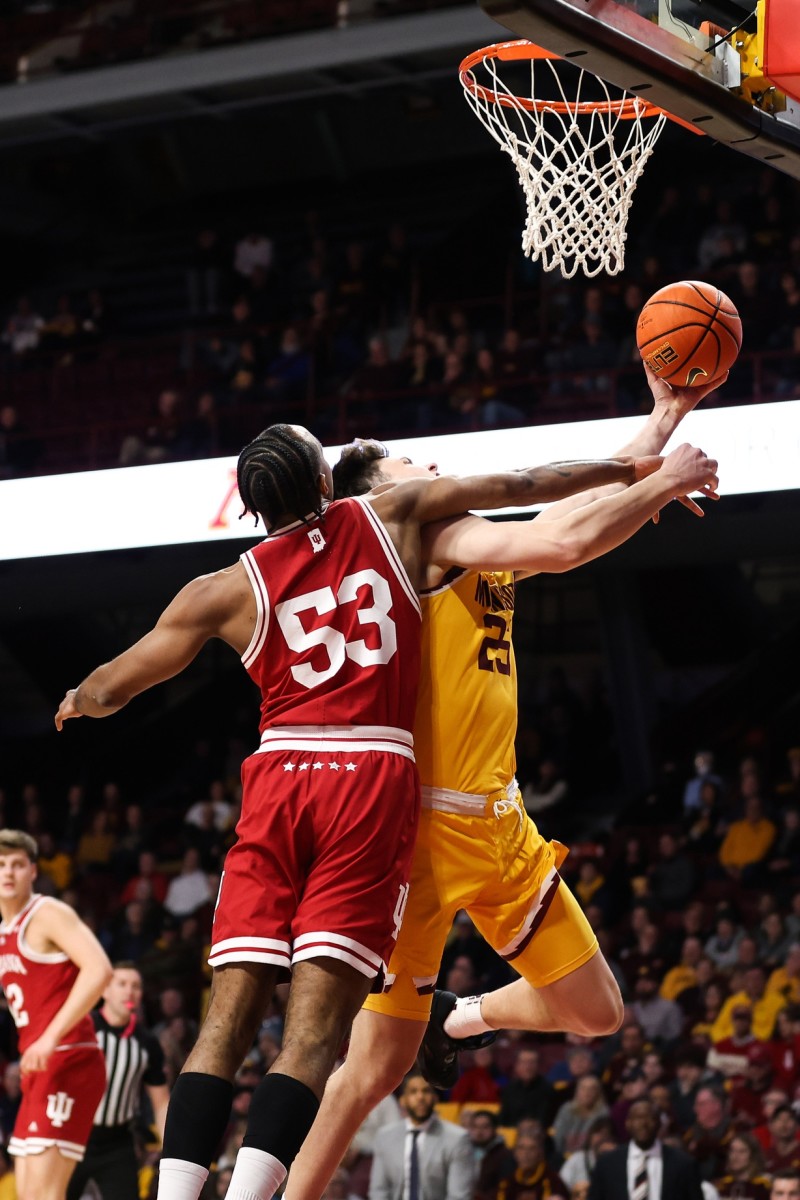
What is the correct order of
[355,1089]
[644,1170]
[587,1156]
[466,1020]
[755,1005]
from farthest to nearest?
[755,1005], [587,1156], [644,1170], [466,1020], [355,1089]

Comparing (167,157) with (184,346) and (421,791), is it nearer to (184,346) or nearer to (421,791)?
(184,346)

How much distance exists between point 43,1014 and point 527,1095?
4.45 metres

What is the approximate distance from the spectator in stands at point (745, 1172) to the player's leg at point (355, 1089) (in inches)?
214

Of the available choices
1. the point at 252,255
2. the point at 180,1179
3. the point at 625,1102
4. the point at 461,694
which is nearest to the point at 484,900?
the point at 461,694

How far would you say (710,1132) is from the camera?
1064 cm

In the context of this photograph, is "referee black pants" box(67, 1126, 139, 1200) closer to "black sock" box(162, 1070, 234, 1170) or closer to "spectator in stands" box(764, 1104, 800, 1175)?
"spectator in stands" box(764, 1104, 800, 1175)

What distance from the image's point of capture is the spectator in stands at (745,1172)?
10.1m

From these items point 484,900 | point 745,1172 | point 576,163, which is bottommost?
point 745,1172

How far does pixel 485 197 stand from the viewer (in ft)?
69.1

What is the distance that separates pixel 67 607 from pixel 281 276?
573cm

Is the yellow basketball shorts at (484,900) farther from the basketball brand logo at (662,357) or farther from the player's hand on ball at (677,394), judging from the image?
the basketball brand logo at (662,357)

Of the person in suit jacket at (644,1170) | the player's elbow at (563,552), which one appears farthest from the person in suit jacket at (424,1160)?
the player's elbow at (563,552)

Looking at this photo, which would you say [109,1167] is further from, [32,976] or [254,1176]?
[254,1176]

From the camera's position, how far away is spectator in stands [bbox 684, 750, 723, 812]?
15.1m
